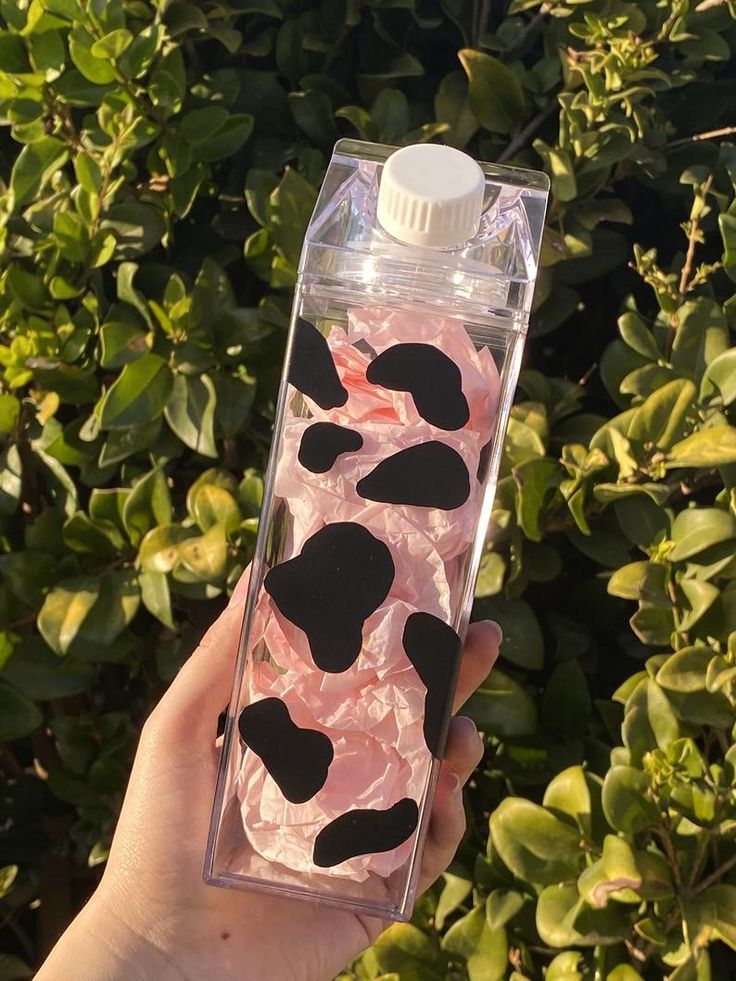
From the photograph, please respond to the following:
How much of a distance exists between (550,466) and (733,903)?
38 cm

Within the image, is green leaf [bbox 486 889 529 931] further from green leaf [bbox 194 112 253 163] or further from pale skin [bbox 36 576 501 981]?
green leaf [bbox 194 112 253 163]

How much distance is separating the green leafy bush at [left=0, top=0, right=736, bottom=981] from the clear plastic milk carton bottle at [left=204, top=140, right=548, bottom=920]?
0.17 metres

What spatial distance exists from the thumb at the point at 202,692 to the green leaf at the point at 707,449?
14.7 inches

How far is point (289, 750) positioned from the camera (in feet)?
2.22

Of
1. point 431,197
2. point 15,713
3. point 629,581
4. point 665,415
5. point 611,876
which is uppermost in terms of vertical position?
point 431,197

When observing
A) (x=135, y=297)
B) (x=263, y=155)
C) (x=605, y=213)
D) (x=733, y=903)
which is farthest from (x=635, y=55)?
(x=733, y=903)

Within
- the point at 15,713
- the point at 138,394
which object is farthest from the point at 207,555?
the point at 15,713

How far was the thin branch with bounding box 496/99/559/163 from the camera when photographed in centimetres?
98

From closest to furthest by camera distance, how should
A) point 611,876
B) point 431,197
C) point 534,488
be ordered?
1. point 431,197
2. point 611,876
3. point 534,488

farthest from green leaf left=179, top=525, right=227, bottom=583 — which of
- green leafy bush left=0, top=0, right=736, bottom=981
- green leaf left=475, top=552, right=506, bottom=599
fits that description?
green leaf left=475, top=552, right=506, bottom=599

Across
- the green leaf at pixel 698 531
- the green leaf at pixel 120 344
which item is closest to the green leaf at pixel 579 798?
the green leaf at pixel 698 531

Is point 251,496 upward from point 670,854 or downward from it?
upward

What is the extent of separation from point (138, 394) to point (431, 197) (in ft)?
1.22

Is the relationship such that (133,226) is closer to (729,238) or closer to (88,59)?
(88,59)
